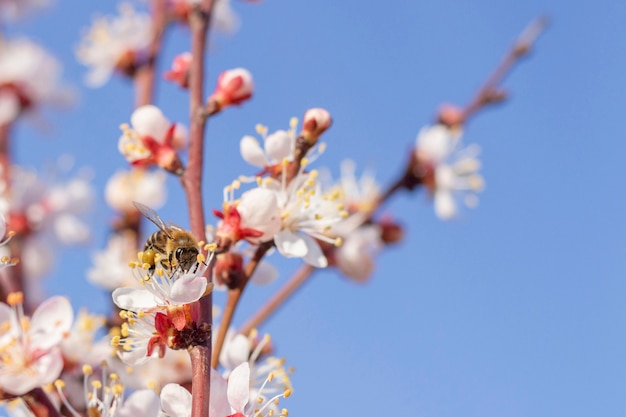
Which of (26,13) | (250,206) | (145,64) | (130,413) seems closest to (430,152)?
(145,64)

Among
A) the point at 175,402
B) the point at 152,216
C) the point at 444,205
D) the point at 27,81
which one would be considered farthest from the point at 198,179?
the point at 27,81

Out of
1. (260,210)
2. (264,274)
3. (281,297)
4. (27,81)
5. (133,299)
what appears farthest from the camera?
(27,81)

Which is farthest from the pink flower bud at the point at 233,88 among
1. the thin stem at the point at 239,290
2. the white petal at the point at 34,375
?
the white petal at the point at 34,375

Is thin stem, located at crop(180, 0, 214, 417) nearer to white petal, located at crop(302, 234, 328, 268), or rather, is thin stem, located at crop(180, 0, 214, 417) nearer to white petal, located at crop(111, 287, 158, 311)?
white petal, located at crop(111, 287, 158, 311)

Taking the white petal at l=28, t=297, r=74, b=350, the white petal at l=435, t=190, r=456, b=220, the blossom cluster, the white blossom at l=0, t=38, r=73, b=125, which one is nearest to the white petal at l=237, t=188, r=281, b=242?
the blossom cluster

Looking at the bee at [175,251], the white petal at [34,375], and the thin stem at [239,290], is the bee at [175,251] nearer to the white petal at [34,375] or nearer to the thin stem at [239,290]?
the thin stem at [239,290]

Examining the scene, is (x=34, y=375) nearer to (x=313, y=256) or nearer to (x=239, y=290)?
(x=239, y=290)
